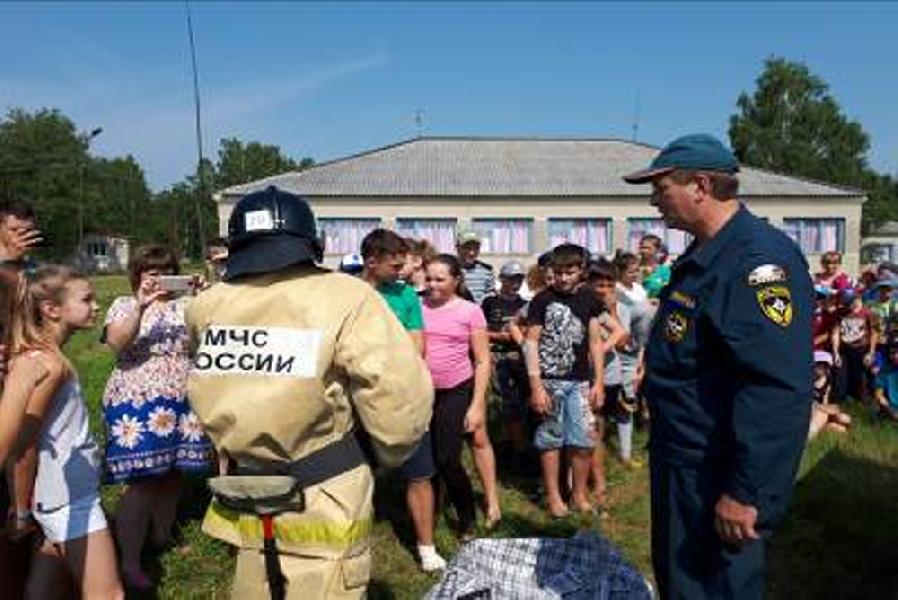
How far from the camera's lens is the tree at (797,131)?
2170 inches

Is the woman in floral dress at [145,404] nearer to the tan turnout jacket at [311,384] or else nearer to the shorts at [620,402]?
the tan turnout jacket at [311,384]

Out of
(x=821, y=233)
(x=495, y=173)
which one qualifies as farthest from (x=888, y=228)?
(x=495, y=173)

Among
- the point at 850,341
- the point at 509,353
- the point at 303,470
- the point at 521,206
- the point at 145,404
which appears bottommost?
the point at 850,341

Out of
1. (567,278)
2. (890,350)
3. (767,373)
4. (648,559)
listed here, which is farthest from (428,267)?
(890,350)

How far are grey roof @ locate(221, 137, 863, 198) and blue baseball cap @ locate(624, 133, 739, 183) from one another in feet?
90.7

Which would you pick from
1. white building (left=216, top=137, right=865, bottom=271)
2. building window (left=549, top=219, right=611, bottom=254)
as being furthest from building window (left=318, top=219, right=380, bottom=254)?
building window (left=549, top=219, right=611, bottom=254)

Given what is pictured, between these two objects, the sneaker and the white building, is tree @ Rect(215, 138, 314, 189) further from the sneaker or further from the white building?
the sneaker

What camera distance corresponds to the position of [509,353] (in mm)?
7332

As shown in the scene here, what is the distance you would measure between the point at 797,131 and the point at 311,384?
5941 cm

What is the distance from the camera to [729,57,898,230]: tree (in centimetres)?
5512

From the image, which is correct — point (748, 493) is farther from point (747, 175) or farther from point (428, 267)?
point (747, 175)

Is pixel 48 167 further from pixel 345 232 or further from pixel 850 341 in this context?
pixel 850 341

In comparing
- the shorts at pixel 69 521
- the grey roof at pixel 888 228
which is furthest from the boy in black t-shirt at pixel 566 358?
the grey roof at pixel 888 228

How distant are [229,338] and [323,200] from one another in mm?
28996
